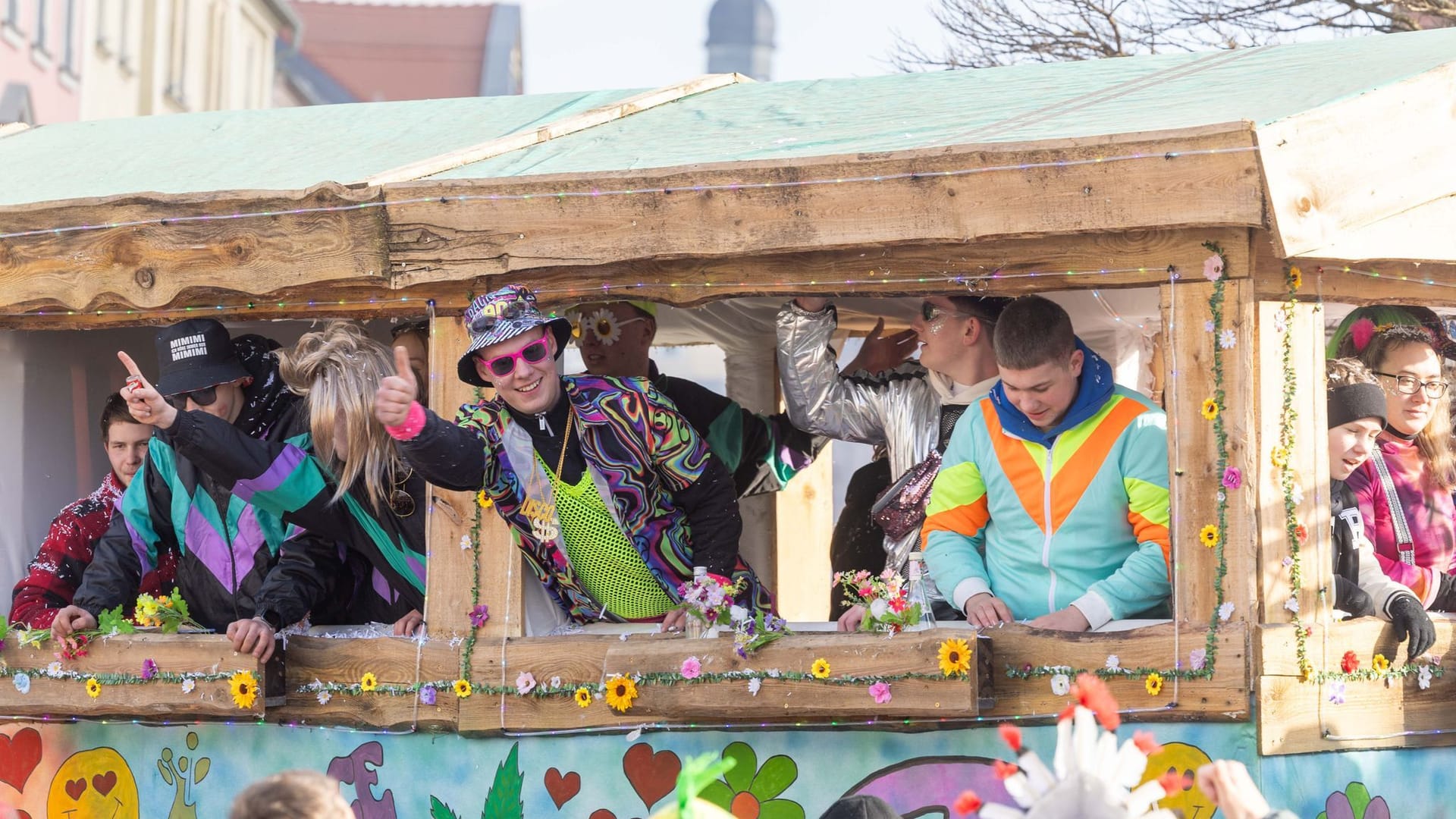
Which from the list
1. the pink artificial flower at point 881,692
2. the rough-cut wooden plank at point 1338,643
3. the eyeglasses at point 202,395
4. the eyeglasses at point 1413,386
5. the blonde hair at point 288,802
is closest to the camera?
the blonde hair at point 288,802

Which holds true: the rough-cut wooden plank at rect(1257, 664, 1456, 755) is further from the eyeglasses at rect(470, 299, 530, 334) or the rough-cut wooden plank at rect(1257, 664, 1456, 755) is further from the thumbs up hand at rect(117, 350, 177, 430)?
the thumbs up hand at rect(117, 350, 177, 430)

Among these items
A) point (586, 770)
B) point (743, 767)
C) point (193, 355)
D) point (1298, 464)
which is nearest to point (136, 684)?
point (193, 355)

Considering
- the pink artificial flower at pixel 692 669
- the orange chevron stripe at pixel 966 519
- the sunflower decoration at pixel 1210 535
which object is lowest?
the pink artificial flower at pixel 692 669

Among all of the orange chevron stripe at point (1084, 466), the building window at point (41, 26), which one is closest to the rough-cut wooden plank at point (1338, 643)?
the orange chevron stripe at point (1084, 466)

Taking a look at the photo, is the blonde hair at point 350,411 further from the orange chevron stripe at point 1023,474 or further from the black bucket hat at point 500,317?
the orange chevron stripe at point 1023,474

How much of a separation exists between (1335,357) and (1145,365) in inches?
51.4

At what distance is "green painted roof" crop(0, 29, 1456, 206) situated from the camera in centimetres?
454

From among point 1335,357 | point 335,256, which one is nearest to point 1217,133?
point 1335,357

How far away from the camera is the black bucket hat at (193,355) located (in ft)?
17.0

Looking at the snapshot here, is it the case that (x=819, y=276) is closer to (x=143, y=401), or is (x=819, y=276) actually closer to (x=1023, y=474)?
(x=1023, y=474)

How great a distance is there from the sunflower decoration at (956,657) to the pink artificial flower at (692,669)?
66 centimetres

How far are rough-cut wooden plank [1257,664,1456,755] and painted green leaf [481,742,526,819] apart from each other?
6.50 feet

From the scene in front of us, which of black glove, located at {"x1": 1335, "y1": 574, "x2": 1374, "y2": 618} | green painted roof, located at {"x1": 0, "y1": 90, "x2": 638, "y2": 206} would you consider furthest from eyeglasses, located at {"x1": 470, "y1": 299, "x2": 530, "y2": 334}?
black glove, located at {"x1": 1335, "y1": 574, "x2": 1374, "y2": 618}

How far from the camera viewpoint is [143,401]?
448 centimetres
